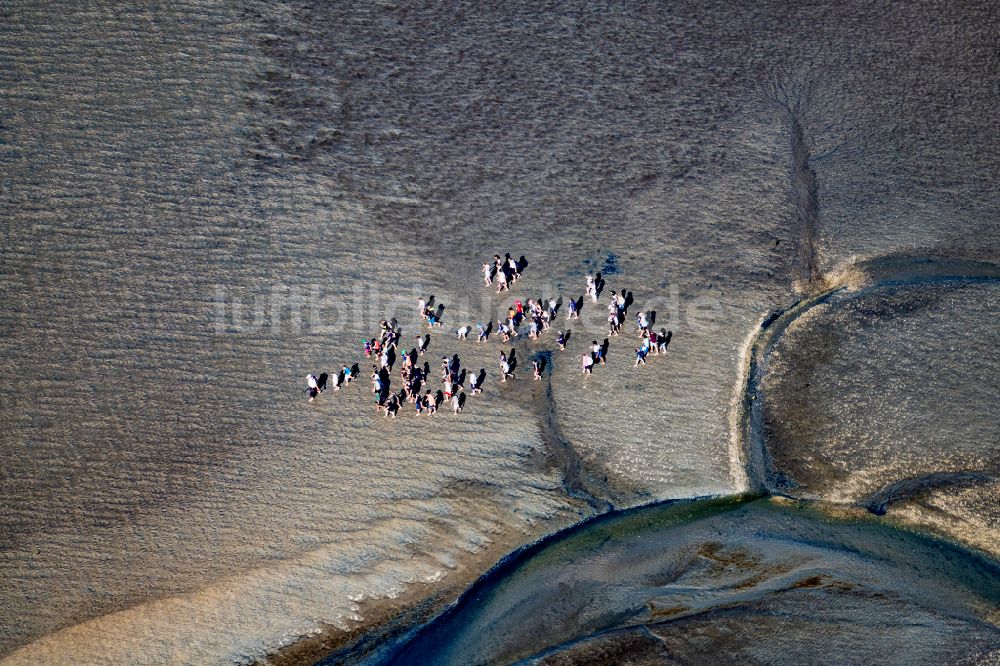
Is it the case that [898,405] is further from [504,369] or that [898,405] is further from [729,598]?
[504,369]

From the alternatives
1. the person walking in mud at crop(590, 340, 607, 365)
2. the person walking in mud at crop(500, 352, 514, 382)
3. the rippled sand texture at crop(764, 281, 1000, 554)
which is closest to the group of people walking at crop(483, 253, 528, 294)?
the person walking in mud at crop(500, 352, 514, 382)

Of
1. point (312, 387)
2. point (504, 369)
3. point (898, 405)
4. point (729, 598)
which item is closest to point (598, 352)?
point (504, 369)

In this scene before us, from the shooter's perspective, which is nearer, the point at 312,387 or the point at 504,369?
the point at 312,387

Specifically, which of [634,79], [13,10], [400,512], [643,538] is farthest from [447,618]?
[13,10]

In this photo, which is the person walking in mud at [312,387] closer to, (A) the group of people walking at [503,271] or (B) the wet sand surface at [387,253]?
(B) the wet sand surface at [387,253]

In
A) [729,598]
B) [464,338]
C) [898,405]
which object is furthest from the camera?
[464,338]

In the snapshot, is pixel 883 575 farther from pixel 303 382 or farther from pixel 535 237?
pixel 303 382
